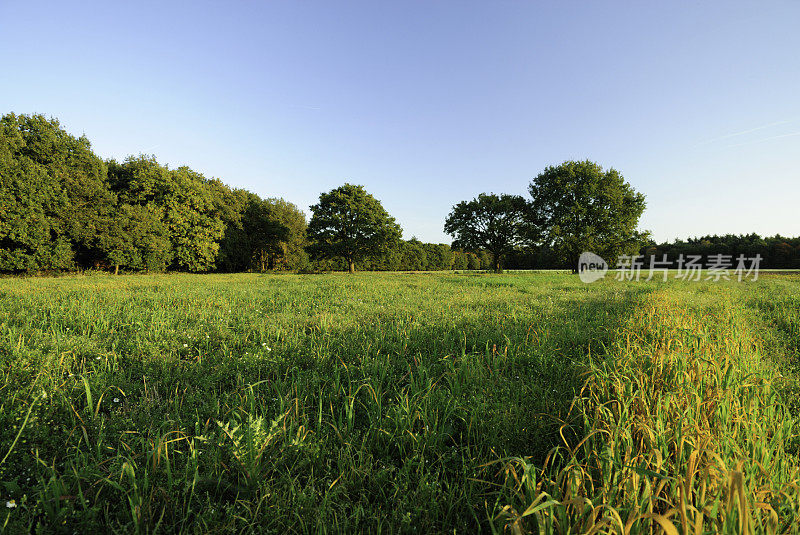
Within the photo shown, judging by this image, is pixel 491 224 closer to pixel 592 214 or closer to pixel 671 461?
pixel 592 214

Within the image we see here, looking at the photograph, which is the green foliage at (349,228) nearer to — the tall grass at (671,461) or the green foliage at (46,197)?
the green foliage at (46,197)

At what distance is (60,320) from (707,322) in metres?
12.7

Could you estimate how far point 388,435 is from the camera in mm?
2406

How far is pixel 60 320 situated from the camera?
5.59 m

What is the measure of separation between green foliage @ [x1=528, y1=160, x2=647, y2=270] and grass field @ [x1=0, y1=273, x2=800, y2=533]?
29.9 metres

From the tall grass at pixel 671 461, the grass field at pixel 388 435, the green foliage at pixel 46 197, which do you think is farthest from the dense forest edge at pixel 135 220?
the tall grass at pixel 671 461

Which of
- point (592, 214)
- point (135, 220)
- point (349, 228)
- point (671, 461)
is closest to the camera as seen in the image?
point (671, 461)

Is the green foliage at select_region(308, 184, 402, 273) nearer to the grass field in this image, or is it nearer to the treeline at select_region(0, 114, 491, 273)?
the treeline at select_region(0, 114, 491, 273)

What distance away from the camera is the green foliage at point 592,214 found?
31656 millimetres

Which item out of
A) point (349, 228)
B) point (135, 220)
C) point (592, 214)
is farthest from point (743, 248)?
point (135, 220)

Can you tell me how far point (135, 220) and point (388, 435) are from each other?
38.0 m

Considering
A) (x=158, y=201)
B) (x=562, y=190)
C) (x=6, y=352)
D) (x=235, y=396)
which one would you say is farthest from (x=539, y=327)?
(x=158, y=201)

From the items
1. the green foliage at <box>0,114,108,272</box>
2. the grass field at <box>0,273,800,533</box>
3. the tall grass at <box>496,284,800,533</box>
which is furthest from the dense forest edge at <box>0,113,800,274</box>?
the tall grass at <box>496,284,800,533</box>

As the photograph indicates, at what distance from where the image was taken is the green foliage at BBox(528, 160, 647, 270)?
104ft
